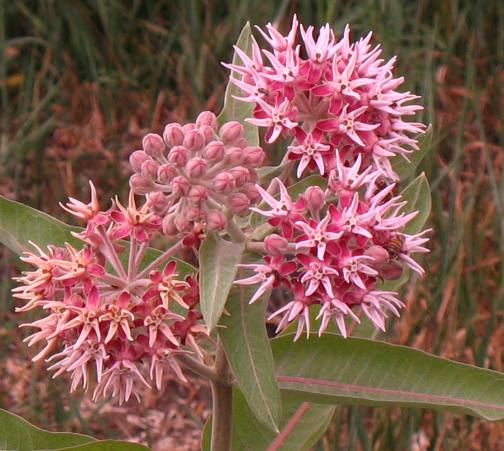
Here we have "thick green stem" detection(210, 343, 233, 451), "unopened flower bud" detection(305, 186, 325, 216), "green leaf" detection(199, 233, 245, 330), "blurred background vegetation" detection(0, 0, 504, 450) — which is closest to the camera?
"green leaf" detection(199, 233, 245, 330)

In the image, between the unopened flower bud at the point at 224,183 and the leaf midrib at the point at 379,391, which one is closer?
the unopened flower bud at the point at 224,183

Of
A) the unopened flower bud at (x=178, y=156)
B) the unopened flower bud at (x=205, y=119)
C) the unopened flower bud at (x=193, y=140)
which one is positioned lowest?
the unopened flower bud at (x=178, y=156)

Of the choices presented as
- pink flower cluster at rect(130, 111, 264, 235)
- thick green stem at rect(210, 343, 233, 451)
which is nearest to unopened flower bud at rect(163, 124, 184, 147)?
pink flower cluster at rect(130, 111, 264, 235)

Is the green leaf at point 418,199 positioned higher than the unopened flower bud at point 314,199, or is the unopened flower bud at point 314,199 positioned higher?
the green leaf at point 418,199

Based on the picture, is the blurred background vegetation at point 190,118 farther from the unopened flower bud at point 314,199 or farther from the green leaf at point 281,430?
the unopened flower bud at point 314,199

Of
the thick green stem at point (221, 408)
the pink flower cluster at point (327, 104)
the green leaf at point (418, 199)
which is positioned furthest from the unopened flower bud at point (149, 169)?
the green leaf at point (418, 199)

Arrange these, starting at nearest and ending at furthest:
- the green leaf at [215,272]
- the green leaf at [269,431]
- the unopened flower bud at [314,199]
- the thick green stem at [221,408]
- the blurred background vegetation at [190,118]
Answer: the green leaf at [215,272] < the unopened flower bud at [314,199] < the thick green stem at [221,408] < the green leaf at [269,431] < the blurred background vegetation at [190,118]

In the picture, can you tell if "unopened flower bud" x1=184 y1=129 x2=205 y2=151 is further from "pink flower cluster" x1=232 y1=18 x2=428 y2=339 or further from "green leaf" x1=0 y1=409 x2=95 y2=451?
"green leaf" x1=0 y1=409 x2=95 y2=451
